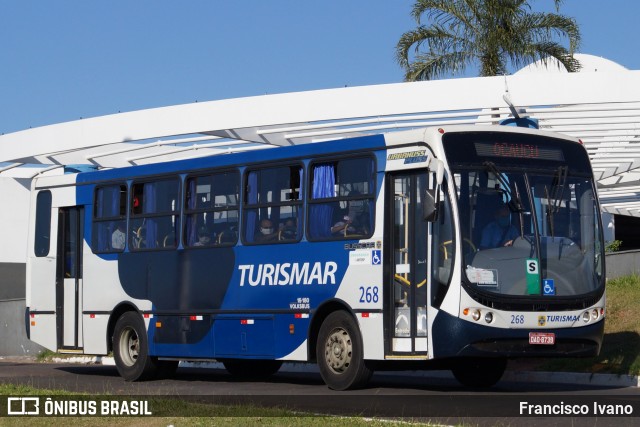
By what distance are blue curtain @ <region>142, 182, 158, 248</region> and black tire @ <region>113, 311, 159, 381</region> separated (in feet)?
3.94

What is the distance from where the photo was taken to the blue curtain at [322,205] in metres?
16.3

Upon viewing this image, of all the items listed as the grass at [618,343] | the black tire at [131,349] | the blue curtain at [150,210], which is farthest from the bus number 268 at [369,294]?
the black tire at [131,349]

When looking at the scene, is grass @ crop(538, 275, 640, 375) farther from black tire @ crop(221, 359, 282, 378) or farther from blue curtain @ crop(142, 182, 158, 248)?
blue curtain @ crop(142, 182, 158, 248)

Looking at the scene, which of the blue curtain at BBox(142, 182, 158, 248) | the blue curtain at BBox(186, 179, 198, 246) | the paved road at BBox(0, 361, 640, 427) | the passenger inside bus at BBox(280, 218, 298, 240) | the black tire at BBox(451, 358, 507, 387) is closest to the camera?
the paved road at BBox(0, 361, 640, 427)

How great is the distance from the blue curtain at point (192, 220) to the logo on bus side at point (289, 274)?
3.96 feet

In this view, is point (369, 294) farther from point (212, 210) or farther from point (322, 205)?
point (212, 210)

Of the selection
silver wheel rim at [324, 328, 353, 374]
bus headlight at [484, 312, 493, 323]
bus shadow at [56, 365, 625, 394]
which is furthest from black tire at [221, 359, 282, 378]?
bus headlight at [484, 312, 493, 323]

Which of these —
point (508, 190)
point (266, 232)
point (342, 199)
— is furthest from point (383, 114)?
point (508, 190)

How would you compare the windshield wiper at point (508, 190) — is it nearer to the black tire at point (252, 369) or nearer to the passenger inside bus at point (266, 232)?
the passenger inside bus at point (266, 232)

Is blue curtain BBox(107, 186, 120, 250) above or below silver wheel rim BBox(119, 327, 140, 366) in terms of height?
above

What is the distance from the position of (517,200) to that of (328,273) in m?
2.66

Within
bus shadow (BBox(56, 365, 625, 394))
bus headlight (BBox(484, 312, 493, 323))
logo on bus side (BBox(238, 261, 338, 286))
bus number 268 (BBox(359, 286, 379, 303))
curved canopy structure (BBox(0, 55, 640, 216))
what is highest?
curved canopy structure (BBox(0, 55, 640, 216))

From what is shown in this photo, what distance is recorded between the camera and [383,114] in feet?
90.2

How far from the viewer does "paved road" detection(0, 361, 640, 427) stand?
12871 mm
